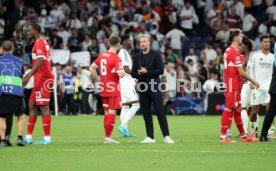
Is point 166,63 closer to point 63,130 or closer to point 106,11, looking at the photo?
point 106,11

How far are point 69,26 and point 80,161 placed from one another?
79.2 feet

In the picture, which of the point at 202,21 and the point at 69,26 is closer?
the point at 69,26

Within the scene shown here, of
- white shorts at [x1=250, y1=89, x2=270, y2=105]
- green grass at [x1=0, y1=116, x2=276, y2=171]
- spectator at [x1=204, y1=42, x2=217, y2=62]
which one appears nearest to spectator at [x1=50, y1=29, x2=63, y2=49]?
spectator at [x1=204, y1=42, x2=217, y2=62]

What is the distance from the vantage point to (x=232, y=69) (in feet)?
58.2

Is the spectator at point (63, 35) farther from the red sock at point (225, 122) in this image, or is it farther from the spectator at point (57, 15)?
the red sock at point (225, 122)

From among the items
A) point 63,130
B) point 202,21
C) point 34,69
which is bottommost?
point 63,130

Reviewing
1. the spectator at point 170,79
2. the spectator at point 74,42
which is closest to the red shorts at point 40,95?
the spectator at point 170,79

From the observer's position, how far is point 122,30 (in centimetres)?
3681

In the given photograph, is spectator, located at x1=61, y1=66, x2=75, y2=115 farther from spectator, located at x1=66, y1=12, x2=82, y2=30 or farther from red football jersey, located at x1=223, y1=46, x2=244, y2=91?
red football jersey, located at x1=223, y1=46, x2=244, y2=91

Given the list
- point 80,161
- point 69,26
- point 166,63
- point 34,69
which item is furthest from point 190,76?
point 80,161

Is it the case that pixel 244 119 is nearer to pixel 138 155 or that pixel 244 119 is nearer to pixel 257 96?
pixel 257 96

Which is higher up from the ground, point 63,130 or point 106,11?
point 106,11

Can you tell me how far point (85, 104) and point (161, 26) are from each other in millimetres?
6006

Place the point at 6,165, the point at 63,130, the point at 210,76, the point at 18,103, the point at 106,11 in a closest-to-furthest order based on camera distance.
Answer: the point at 6,165
the point at 18,103
the point at 63,130
the point at 210,76
the point at 106,11
